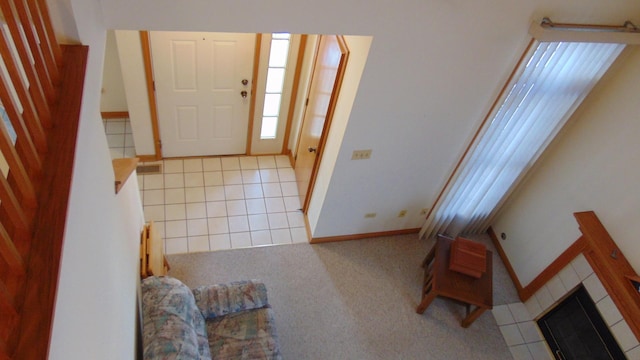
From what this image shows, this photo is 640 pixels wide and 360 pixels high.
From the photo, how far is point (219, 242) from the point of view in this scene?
13.2ft

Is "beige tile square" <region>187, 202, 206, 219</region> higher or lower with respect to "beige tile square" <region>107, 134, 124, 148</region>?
lower

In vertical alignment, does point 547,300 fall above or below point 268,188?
below

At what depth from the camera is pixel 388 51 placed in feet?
8.99

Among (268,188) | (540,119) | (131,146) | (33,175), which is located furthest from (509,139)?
(131,146)

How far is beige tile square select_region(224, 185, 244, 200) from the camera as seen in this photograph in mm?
4418

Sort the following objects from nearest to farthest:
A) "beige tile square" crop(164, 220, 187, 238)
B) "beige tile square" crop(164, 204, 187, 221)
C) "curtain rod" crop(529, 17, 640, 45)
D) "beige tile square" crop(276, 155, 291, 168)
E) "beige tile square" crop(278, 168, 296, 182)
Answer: "curtain rod" crop(529, 17, 640, 45) → "beige tile square" crop(164, 220, 187, 238) → "beige tile square" crop(164, 204, 187, 221) → "beige tile square" crop(278, 168, 296, 182) → "beige tile square" crop(276, 155, 291, 168)

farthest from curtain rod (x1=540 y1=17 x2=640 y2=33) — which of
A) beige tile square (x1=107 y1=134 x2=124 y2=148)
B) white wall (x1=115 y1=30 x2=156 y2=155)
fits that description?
beige tile square (x1=107 y1=134 x2=124 y2=148)

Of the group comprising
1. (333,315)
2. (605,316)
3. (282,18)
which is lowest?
(605,316)

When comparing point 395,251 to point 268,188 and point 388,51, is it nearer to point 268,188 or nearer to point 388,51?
point 268,188

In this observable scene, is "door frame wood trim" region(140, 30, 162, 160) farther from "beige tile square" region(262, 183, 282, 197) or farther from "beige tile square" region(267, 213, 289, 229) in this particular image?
"beige tile square" region(267, 213, 289, 229)

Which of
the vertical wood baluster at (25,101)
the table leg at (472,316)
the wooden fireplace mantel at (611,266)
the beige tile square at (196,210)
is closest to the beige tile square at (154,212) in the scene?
the beige tile square at (196,210)

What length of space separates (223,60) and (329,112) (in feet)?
4.12

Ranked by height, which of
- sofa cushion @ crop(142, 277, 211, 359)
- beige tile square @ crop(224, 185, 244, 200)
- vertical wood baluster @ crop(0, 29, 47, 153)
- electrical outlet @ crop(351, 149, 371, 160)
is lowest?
sofa cushion @ crop(142, 277, 211, 359)

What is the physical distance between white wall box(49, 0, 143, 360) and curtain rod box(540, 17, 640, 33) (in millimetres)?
2566
